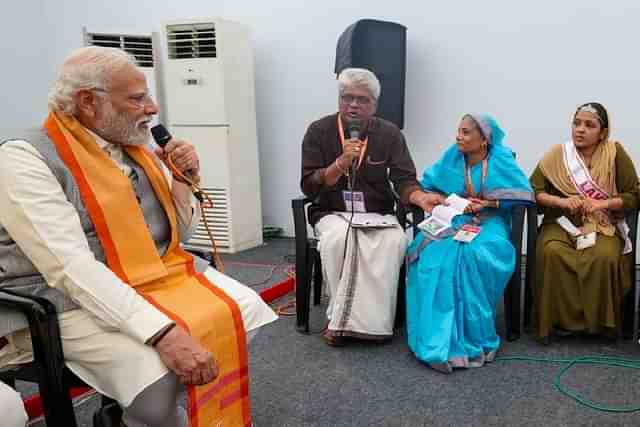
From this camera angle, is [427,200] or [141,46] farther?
[141,46]

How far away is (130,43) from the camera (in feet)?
13.3

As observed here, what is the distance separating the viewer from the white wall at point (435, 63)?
3521 millimetres

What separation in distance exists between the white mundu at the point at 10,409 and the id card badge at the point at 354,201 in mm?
1809

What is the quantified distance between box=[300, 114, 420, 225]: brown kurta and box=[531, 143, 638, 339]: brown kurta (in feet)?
2.48

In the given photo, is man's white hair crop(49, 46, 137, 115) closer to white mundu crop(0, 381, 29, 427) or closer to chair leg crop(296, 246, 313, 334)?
white mundu crop(0, 381, 29, 427)

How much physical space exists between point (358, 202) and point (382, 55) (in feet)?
4.50

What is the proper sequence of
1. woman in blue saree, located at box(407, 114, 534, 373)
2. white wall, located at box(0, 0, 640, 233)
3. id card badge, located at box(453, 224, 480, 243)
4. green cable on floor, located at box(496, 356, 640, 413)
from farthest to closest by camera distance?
white wall, located at box(0, 0, 640, 233)
id card badge, located at box(453, 224, 480, 243)
woman in blue saree, located at box(407, 114, 534, 373)
green cable on floor, located at box(496, 356, 640, 413)

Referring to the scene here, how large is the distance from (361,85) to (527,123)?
66.8 inches

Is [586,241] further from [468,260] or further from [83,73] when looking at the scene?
[83,73]

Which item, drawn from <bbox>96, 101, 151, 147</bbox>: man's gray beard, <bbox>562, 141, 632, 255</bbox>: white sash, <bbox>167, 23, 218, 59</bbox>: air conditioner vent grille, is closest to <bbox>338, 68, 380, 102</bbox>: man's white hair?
<bbox>562, 141, 632, 255</bbox>: white sash

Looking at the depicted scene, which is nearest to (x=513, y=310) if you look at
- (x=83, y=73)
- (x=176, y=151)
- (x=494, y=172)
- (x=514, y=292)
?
(x=514, y=292)

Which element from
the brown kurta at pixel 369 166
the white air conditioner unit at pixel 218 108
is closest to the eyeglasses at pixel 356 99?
the brown kurta at pixel 369 166

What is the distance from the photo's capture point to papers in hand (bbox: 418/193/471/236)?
8.25ft

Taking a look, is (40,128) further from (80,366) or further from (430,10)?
(430,10)
